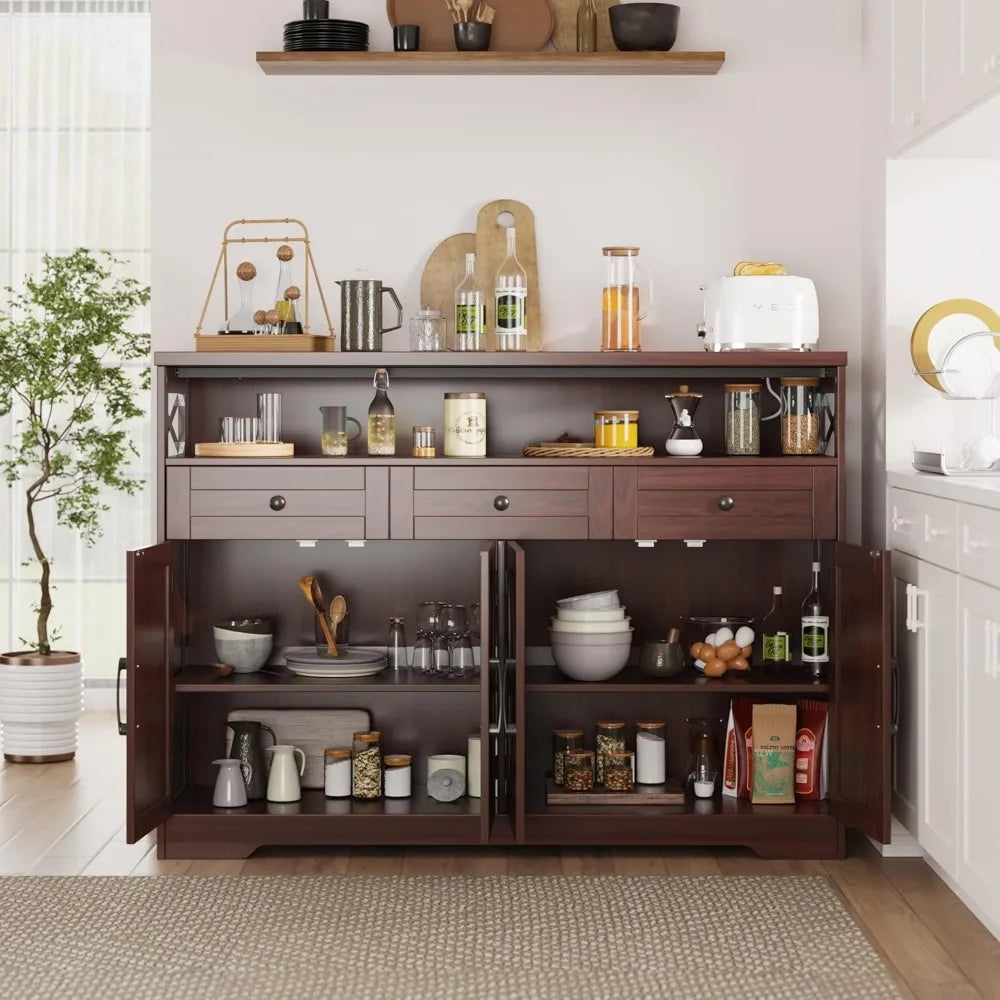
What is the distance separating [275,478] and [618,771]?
4.07 feet

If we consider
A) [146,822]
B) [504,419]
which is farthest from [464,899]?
[504,419]

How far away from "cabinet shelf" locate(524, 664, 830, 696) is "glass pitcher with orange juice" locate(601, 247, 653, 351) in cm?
92

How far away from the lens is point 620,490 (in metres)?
3.57

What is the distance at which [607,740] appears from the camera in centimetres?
378

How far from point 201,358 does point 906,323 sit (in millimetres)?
1896

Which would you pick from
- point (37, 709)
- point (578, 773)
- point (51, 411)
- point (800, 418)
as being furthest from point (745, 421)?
point (37, 709)

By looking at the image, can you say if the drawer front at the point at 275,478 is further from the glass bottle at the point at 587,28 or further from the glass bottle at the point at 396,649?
the glass bottle at the point at 587,28

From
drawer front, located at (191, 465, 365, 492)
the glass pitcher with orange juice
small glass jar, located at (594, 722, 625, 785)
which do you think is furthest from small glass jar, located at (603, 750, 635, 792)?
the glass pitcher with orange juice

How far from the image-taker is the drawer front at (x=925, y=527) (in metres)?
3.09

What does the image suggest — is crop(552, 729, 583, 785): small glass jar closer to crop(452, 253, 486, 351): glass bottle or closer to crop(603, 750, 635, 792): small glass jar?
crop(603, 750, 635, 792): small glass jar

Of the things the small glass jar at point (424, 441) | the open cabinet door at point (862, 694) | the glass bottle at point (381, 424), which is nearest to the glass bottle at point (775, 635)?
the open cabinet door at point (862, 694)

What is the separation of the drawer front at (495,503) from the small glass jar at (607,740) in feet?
2.09

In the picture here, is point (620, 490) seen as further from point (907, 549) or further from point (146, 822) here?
point (146, 822)

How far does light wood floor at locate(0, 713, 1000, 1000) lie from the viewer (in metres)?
2.89
